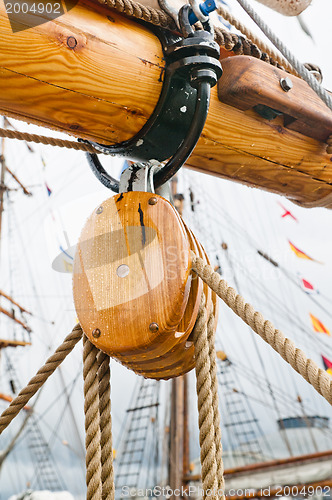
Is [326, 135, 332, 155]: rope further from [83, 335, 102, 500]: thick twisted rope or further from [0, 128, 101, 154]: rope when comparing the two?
[83, 335, 102, 500]: thick twisted rope

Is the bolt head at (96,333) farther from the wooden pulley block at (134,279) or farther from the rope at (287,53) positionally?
the rope at (287,53)

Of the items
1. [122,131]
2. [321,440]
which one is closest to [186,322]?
[122,131]

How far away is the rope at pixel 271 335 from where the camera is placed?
438 mm

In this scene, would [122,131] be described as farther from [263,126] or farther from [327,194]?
[327,194]

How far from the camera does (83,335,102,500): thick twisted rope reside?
1.66 feet

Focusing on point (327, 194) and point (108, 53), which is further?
point (327, 194)

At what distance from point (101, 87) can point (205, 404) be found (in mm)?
397

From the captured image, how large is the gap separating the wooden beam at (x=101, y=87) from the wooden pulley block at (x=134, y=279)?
0.38ft

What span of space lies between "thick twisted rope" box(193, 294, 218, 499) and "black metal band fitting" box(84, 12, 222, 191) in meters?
0.21

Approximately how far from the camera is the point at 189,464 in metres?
6.22

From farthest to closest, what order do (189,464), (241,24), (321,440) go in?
(321,440)
(189,464)
(241,24)

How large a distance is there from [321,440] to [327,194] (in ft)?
30.4

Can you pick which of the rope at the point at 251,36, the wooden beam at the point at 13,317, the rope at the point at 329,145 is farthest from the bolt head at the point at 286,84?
the wooden beam at the point at 13,317

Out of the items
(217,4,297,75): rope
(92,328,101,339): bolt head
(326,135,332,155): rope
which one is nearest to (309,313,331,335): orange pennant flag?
(326,135,332,155): rope
